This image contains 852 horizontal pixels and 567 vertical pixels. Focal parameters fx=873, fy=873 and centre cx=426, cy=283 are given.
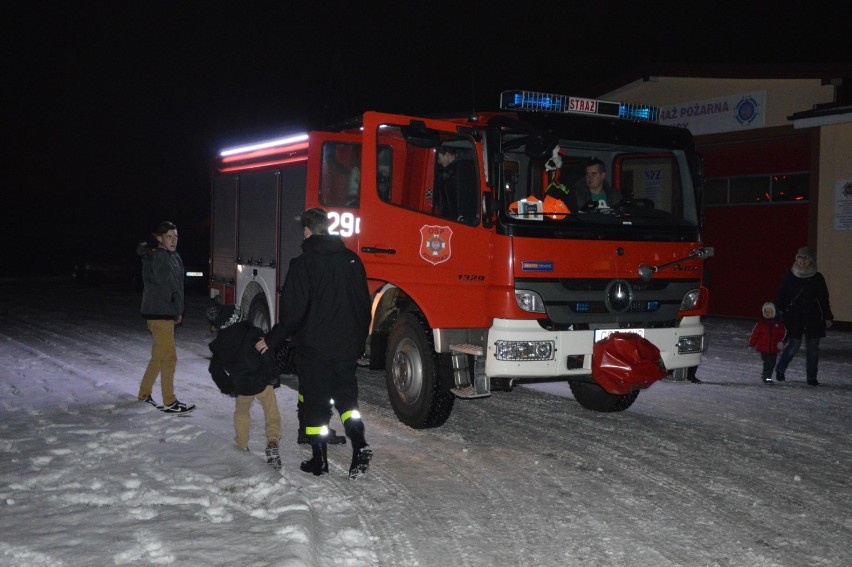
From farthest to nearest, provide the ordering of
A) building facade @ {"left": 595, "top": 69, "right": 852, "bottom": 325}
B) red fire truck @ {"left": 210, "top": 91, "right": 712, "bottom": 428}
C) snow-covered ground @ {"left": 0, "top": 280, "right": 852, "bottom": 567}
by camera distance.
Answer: building facade @ {"left": 595, "top": 69, "right": 852, "bottom": 325}, red fire truck @ {"left": 210, "top": 91, "right": 712, "bottom": 428}, snow-covered ground @ {"left": 0, "top": 280, "right": 852, "bottom": 567}

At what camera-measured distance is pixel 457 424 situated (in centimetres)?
789

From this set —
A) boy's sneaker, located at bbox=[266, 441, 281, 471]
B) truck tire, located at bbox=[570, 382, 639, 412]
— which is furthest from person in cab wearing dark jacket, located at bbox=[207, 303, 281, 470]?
truck tire, located at bbox=[570, 382, 639, 412]

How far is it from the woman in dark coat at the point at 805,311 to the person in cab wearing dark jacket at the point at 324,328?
648 cm

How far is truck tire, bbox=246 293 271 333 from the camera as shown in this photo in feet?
33.6

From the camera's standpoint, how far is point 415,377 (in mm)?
7516

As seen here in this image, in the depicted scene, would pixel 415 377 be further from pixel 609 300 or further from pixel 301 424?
pixel 609 300

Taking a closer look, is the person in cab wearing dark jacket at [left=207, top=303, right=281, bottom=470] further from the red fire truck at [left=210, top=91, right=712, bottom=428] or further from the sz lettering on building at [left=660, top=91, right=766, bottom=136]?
the sz lettering on building at [left=660, top=91, right=766, bottom=136]

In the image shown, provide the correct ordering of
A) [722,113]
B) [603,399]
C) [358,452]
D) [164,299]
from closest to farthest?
[358,452]
[164,299]
[603,399]
[722,113]

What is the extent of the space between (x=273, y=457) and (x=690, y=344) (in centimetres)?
377

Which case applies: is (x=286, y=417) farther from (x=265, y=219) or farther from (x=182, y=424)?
(x=265, y=219)

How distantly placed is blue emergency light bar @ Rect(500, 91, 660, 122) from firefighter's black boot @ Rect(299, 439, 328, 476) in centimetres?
324

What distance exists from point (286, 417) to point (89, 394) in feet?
7.22

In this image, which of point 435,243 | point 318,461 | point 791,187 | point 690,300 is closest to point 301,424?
point 318,461

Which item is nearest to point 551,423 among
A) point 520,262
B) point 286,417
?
point 520,262
